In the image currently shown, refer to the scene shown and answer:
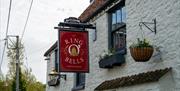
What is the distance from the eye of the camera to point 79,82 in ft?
60.0

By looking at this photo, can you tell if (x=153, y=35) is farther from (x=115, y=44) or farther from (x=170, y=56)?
(x=115, y=44)

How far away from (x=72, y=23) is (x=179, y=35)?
5452 mm

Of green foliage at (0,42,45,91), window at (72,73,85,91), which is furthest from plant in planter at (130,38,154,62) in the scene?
green foliage at (0,42,45,91)

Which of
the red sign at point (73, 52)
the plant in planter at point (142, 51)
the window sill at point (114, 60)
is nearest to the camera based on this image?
the plant in planter at point (142, 51)

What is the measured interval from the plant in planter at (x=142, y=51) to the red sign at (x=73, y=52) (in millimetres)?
4302

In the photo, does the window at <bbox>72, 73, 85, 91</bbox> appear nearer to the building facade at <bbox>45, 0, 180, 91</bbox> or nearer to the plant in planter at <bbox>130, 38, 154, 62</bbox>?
the building facade at <bbox>45, 0, 180, 91</bbox>

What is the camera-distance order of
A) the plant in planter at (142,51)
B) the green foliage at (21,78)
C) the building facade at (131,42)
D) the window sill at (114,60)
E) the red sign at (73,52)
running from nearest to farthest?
the building facade at (131,42) → the plant in planter at (142,51) → the window sill at (114,60) → the red sign at (73,52) → the green foliage at (21,78)

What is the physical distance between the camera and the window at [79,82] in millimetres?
17572

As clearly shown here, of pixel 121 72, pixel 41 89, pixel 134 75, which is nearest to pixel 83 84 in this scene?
pixel 121 72

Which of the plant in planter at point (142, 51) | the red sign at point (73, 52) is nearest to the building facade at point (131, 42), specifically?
the plant in planter at point (142, 51)

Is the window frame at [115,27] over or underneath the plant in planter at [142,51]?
over

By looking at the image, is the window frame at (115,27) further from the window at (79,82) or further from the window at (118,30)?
the window at (79,82)

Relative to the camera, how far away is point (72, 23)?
590 inches

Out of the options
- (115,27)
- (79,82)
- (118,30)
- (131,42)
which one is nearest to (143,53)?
(131,42)
